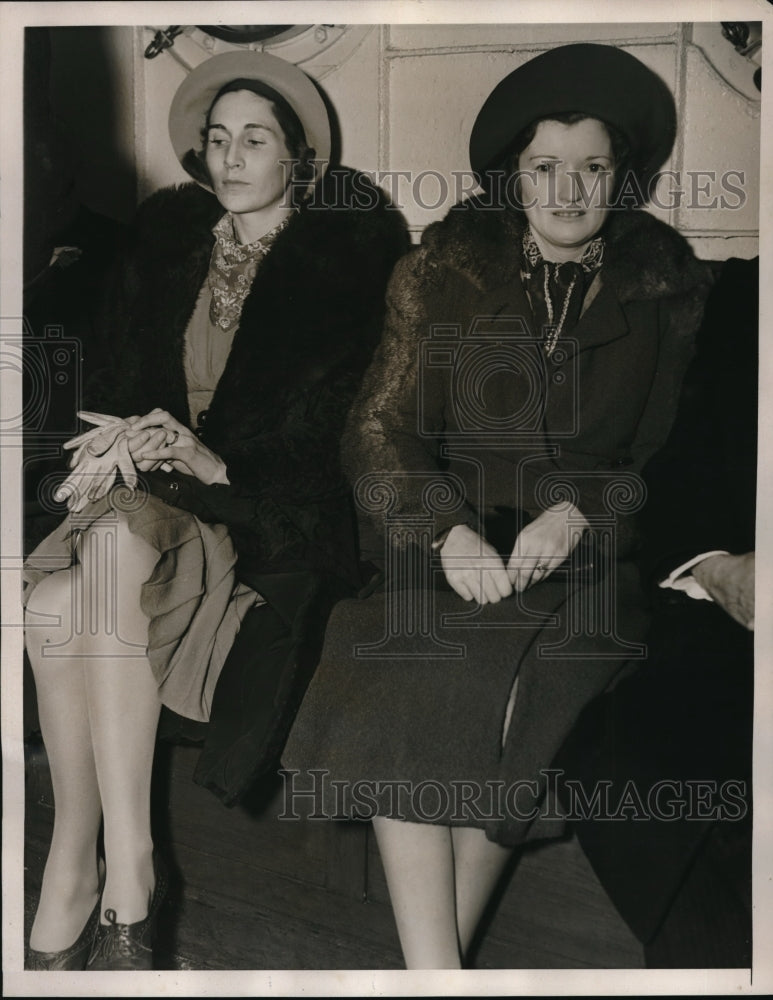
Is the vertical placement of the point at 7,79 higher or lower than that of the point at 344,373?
higher

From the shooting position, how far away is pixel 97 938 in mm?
2174

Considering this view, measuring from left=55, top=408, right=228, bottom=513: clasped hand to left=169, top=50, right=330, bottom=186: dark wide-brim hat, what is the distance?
58cm

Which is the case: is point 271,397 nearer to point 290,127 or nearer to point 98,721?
point 290,127

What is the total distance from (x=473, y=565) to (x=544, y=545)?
150 mm

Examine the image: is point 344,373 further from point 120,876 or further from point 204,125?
point 120,876

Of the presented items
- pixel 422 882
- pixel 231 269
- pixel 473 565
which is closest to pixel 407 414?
pixel 473 565

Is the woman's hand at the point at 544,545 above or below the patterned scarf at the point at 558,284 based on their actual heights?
below

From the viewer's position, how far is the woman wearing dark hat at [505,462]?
81.5 inches

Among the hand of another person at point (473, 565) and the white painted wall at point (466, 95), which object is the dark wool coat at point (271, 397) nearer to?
the white painted wall at point (466, 95)

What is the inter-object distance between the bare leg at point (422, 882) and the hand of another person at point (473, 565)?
19.1 inches

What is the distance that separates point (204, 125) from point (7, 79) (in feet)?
1.44

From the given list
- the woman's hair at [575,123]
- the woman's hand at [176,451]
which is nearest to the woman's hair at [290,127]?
the woman's hair at [575,123]

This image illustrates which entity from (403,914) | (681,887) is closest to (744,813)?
(681,887)

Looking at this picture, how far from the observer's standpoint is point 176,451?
2.13m
